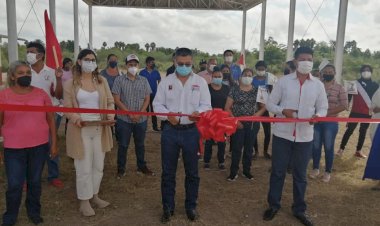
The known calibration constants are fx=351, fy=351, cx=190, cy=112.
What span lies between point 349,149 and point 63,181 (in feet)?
19.9

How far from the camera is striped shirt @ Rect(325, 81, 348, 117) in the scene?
18.2 ft

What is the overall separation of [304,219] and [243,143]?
1.75 m

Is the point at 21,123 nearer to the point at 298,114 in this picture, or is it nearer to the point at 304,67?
the point at 298,114

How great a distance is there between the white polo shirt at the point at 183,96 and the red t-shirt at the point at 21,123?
4.10 ft

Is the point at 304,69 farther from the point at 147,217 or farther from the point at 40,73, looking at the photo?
the point at 40,73

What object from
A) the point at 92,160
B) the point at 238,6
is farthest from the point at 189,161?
the point at 238,6

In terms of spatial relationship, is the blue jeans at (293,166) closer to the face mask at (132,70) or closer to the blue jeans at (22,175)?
the face mask at (132,70)

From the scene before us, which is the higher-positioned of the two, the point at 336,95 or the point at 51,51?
the point at 51,51

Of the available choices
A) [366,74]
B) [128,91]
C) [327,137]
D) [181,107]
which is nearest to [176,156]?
[181,107]

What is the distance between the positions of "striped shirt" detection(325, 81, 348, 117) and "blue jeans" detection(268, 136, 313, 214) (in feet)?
6.05

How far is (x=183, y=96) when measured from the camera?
12.8 ft

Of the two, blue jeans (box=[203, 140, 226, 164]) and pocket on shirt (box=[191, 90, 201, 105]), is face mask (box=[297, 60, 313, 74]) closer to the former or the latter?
pocket on shirt (box=[191, 90, 201, 105])

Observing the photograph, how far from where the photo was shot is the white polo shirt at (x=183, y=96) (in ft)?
12.8

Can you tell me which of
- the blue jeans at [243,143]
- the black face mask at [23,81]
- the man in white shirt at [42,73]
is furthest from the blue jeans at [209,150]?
the black face mask at [23,81]
